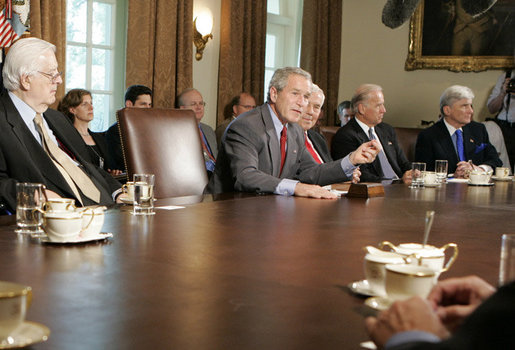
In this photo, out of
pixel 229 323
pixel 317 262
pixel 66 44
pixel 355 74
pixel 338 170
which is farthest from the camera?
pixel 355 74

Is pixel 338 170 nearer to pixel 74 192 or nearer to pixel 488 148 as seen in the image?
pixel 74 192

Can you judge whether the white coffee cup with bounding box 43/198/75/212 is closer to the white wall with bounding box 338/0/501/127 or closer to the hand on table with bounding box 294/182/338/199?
the hand on table with bounding box 294/182/338/199

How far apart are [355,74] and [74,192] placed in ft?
21.9

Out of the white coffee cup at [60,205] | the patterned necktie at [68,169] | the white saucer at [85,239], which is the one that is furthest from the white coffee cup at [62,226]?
the patterned necktie at [68,169]

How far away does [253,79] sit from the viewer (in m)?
7.70

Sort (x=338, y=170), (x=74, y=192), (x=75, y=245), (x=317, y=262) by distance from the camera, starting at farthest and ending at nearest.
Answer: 1. (x=338, y=170)
2. (x=74, y=192)
3. (x=75, y=245)
4. (x=317, y=262)

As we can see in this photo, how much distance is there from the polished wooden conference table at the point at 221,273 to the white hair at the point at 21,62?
1.03 m

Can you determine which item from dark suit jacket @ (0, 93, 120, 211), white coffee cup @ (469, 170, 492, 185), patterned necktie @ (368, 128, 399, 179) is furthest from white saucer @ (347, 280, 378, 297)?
patterned necktie @ (368, 128, 399, 179)

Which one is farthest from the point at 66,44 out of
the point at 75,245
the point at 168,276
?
the point at 168,276

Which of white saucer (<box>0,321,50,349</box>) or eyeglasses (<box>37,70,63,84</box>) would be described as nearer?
white saucer (<box>0,321,50,349</box>)

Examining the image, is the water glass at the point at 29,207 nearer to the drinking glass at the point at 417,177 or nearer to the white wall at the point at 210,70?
the drinking glass at the point at 417,177

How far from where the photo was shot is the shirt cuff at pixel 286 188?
321cm

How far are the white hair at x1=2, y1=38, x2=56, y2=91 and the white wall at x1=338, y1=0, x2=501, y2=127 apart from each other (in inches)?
246

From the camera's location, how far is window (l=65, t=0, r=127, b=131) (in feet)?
20.6
